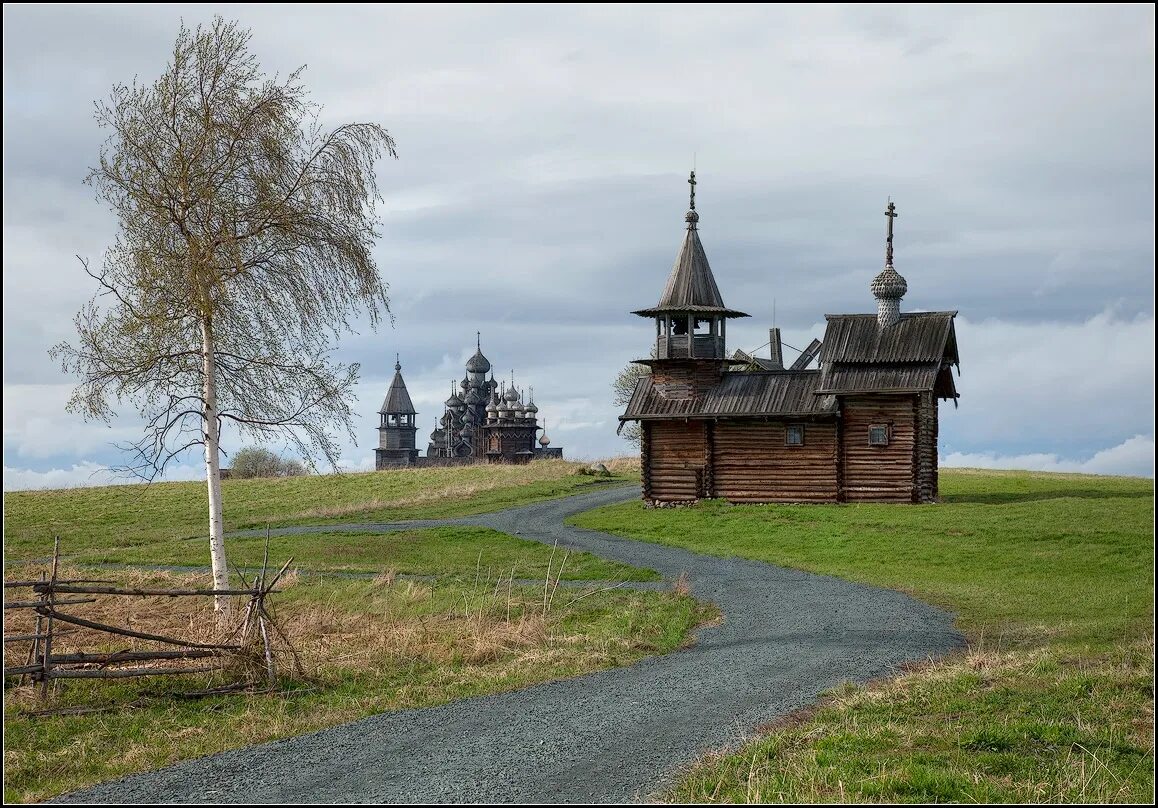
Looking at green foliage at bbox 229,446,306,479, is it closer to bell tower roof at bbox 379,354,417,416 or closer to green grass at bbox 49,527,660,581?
bell tower roof at bbox 379,354,417,416

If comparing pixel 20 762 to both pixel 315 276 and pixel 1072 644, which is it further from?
pixel 1072 644

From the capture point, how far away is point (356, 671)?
15.6 meters

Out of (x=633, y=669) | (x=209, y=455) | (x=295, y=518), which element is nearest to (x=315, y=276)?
(x=209, y=455)

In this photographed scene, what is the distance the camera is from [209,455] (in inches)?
751

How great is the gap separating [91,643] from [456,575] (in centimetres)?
1165

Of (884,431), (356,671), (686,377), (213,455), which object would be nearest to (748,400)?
(686,377)

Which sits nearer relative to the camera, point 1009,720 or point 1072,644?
point 1009,720

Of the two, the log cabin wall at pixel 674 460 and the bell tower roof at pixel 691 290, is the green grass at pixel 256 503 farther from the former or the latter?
the bell tower roof at pixel 691 290

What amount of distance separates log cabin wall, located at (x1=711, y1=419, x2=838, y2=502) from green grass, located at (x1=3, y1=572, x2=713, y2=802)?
66.0 ft

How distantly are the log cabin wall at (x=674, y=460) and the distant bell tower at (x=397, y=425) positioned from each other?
213 feet

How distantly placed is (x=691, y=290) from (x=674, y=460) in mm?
7653

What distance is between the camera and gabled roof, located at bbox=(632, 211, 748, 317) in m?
45.2

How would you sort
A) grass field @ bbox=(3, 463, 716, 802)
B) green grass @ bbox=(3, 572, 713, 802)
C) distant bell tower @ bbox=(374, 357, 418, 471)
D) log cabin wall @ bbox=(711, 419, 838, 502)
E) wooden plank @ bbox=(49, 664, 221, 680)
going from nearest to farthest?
green grass @ bbox=(3, 572, 713, 802) < grass field @ bbox=(3, 463, 716, 802) < wooden plank @ bbox=(49, 664, 221, 680) < log cabin wall @ bbox=(711, 419, 838, 502) < distant bell tower @ bbox=(374, 357, 418, 471)

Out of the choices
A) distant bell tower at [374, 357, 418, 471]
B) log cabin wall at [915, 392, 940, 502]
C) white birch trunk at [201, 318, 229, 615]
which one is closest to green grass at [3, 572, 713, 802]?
white birch trunk at [201, 318, 229, 615]
